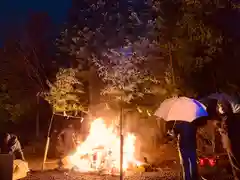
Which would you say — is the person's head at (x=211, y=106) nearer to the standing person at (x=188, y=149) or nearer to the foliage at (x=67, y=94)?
the standing person at (x=188, y=149)

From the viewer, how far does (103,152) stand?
14586 mm

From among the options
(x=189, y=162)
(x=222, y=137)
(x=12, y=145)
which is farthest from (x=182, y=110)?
(x=12, y=145)

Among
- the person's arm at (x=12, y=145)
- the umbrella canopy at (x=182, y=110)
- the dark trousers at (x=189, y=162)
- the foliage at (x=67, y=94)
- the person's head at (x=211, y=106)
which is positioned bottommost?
the dark trousers at (x=189, y=162)

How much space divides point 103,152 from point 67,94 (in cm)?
583

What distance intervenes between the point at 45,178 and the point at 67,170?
153 centimetres

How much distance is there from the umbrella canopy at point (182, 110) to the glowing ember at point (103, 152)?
12.4 ft

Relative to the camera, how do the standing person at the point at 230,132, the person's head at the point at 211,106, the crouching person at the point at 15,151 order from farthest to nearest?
the crouching person at the point at 15,151, the person's head at the point at 211,106, the standing person at the point at 230,132

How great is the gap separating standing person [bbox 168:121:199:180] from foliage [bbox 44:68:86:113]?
10173 millimetres

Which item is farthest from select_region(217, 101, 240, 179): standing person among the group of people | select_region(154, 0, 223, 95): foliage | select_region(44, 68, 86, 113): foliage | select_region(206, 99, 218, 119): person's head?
select_region(44, 68, 86, 113): foliage

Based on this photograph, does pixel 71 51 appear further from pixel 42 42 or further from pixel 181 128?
pixel 181 128

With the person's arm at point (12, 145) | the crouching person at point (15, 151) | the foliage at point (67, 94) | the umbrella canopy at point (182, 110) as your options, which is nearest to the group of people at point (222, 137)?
the umbrella canopy at point (182, 110)

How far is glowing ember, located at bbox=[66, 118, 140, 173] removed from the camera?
46.7ft

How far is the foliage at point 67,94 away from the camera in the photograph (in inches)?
766

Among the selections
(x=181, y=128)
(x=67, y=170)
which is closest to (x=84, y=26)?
(x=67, y=170)
